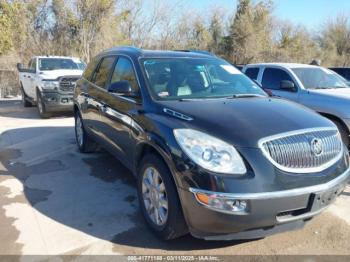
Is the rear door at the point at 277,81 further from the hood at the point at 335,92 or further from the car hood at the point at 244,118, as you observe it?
the car hood at the point at 244,118

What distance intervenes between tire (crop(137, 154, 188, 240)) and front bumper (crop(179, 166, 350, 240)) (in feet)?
0.45

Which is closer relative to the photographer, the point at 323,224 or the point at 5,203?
the point at 323,224

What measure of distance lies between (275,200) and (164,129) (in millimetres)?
1122

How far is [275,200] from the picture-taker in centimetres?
271

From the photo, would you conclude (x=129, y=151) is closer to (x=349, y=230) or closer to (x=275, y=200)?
(x=275, y=200)

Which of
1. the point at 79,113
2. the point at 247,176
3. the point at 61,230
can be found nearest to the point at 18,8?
the point at 79,113

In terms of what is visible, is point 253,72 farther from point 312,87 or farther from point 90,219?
point 90,219

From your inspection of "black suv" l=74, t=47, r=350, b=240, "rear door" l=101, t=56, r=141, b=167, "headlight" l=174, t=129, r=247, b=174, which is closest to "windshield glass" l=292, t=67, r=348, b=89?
"black suv" l=74, t=47, r=350, b=240

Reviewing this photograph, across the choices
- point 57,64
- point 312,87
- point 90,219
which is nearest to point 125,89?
point 90,219

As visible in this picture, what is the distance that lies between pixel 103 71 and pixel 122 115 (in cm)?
137

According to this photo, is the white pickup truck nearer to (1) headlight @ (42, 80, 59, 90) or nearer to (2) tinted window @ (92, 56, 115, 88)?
(1) headlight @ (42, 80, 59, 90)

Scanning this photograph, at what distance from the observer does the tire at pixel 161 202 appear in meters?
3.03

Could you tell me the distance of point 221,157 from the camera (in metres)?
2.77

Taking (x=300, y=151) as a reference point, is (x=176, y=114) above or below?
above
